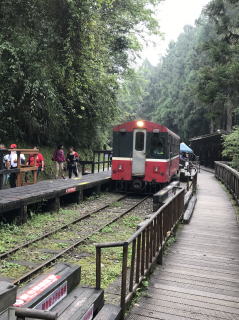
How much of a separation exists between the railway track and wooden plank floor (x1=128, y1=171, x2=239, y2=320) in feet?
6.23

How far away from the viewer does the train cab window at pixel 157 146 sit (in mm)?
13938

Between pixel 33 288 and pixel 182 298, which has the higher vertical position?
pixel 33 288

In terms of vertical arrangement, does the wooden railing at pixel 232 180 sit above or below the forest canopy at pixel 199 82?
below

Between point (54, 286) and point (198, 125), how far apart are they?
156 feet

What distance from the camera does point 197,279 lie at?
16.7 ft

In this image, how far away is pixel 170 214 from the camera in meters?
6.80

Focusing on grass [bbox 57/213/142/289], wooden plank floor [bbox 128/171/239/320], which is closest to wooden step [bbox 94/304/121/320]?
wooden plank floor [bbox 128/171/239/320]

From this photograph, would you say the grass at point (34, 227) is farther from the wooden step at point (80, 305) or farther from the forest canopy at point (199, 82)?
the forest canopy at point (199, 82)

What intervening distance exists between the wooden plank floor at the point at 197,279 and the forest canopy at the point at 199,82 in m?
8.33

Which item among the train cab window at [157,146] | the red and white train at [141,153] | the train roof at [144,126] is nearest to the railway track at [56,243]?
the red and white train at [141,153]

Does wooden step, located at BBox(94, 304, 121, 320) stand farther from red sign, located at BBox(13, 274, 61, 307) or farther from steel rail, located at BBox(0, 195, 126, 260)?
steel rail, located at BBox(0, 195, 126, 260)

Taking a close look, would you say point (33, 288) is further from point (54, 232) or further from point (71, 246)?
point (54, 232)

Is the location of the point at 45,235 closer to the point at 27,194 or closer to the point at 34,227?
the point at 34,227

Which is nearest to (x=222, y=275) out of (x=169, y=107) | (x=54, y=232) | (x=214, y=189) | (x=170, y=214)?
(x=170, y=214)
